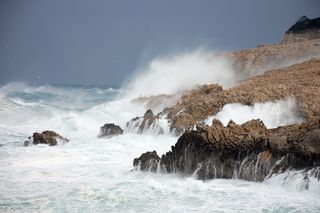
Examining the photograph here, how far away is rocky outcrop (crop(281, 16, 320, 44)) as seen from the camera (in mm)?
51906

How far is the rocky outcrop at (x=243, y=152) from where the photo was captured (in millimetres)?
13172

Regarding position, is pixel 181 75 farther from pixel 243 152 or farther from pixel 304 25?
pixel 243 152

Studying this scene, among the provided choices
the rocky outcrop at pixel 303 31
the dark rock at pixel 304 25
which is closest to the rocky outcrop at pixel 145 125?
the rocky outcrop at pixel 303 31

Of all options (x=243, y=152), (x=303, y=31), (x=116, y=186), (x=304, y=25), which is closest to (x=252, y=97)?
(x=243, y=152)

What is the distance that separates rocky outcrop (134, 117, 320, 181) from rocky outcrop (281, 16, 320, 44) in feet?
126

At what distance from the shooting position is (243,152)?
14094mm

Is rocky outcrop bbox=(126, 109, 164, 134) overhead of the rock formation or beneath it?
beneath

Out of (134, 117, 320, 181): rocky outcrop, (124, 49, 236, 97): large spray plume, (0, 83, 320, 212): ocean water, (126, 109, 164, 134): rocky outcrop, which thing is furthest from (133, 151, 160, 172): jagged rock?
(124, 49, 236, 97): large spray plume

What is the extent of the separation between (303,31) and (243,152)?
144 ft

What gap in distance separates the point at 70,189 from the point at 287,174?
5764mm

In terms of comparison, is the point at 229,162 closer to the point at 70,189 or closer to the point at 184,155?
the point at 184,155

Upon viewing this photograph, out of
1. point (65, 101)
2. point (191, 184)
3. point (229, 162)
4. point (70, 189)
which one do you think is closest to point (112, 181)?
point (70, 189)

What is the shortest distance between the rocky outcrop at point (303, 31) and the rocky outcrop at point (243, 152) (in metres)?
38.5

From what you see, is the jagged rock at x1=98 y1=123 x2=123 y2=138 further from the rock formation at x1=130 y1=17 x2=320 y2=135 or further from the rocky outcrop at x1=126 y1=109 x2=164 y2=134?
the rock formation at x1=130 y1=17 x2=320 y2=135
